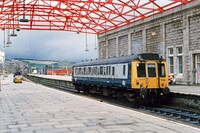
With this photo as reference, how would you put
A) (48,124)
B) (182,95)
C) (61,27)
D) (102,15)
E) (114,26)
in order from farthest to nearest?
(61,27)
(114,26)
(102,15)
(182,95)
(48,124)

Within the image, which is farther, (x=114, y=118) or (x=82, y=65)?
(x=82, y=65)

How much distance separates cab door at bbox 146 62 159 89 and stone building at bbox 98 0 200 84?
29.0 ft

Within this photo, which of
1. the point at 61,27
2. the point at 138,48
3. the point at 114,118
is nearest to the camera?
the point at 114,118

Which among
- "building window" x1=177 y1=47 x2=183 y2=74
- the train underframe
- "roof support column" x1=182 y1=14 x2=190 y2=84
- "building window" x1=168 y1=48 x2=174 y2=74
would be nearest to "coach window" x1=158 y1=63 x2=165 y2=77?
the train underframe

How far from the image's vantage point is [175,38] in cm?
2925

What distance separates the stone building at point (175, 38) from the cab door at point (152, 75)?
882 centimetres

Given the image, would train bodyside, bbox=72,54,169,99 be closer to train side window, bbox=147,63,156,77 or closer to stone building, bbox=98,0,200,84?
train side window, bbox=147,63,156,77

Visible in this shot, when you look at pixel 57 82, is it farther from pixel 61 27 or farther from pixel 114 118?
pixel 114 118

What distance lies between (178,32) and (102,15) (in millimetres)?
13181

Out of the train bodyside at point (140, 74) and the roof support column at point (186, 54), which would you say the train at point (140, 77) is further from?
the roof support column at point (186, 54)

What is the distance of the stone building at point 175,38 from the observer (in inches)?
1046

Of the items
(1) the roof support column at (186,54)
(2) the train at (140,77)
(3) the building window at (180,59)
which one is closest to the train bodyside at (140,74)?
(2) the train at (140,77)

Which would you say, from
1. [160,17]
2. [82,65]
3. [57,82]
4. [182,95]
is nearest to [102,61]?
[82,65]

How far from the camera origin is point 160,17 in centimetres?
3156
